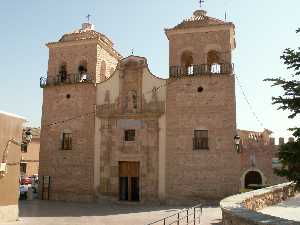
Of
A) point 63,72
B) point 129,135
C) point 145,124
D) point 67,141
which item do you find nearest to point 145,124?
point 145,124

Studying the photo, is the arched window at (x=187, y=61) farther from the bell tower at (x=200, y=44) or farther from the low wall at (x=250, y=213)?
the low wall at (x=250, y=213)

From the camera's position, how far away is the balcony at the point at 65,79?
25328 millimetres

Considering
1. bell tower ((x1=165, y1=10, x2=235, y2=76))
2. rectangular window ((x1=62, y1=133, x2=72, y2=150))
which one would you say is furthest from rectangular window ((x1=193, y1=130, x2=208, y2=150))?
rectangular window ((x1=62, y1=133, x2=72, y2=150))

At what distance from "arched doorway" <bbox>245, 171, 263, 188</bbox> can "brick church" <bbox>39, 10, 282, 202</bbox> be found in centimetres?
852

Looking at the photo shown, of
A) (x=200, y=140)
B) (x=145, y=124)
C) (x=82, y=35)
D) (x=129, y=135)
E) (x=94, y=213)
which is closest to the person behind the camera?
(x=94, y=213)

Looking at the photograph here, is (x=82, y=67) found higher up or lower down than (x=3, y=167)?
higher up

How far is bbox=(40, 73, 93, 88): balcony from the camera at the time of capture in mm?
25328

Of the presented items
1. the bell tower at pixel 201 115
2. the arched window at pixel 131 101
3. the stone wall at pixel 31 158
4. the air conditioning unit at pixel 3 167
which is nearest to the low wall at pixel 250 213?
the bell tower at pixel 201 115

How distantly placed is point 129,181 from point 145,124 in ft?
11.9

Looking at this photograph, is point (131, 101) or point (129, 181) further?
point (131, 101)

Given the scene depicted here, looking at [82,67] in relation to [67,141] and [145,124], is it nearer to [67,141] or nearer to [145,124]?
[67,141]

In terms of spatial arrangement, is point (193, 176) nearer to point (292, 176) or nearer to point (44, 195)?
point (44, 195)

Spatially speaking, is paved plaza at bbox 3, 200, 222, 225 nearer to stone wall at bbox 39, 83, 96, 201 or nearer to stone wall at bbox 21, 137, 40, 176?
stone wall at bbox 39, 83, 96, 201

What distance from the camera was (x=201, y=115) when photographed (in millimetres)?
22547
